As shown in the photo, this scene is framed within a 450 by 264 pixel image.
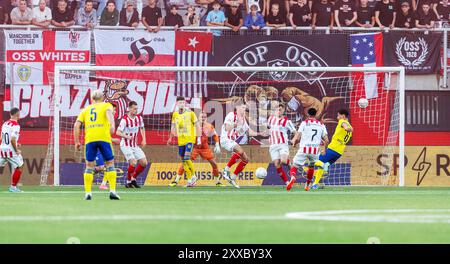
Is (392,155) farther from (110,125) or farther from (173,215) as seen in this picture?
(173,215)

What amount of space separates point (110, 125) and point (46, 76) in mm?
10242

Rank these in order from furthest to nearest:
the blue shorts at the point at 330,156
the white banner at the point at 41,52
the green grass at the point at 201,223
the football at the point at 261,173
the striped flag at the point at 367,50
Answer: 1. the striped flag at the point at 367,50
2. the white banner at the point at 41,52
3. the football at the point at 261,173
4. the blue shorts at the point at 330,156
5. the green grass at the point at 201,223

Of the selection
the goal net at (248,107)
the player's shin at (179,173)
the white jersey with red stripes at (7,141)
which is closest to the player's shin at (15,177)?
the white jersey with red stripes at (7,141)

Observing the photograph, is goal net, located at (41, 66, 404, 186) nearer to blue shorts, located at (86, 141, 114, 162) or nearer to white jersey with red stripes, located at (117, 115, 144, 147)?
white jersey with red stripes, located at (117, 115, 144, 147)

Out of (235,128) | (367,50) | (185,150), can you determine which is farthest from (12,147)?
(367,50)

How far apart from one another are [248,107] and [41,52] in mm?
5979

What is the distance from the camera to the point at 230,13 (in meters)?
29.3

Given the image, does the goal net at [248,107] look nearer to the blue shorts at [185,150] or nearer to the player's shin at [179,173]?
the player's shin at [179,173]

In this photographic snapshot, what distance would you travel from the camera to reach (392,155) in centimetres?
2944

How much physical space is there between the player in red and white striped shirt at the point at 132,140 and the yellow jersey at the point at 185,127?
0.91 m

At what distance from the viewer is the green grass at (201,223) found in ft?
35.6

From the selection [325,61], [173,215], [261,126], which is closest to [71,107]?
[261,126]

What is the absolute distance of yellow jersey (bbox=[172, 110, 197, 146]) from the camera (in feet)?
85.3
